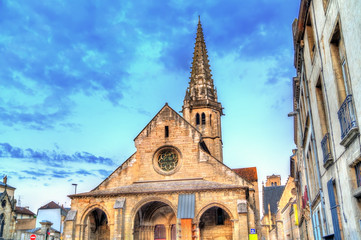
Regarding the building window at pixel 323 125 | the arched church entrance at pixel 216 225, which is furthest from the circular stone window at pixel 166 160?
the building window at pixel 323 125

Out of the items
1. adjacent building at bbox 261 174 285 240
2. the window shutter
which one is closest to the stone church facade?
the window shutter

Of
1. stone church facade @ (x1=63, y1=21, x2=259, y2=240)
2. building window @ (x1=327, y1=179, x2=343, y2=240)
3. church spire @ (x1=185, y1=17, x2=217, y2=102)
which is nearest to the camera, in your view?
building window @ (x1=327, y1=179, x2=343, y2=240)

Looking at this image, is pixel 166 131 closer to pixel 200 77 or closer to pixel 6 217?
pixel 200 77

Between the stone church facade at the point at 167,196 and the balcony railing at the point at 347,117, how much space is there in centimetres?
1507

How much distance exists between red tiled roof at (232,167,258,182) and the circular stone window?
15.0 meters

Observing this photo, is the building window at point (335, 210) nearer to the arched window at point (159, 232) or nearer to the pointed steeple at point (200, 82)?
the arched window at point (159, 232)

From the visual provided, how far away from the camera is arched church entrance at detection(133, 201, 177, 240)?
24.2 meters

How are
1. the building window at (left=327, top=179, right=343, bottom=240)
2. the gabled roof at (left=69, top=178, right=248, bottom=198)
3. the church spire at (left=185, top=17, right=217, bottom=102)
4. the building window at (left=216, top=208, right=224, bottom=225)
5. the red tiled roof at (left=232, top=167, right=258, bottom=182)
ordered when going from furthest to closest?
Result: the church spire at (left=185, top=17, right=217, bottom=102) → the red tiled roof at (left=232, top=167, right=258, bottom=182) → the building window at (left=216, top=208, right=224, bottom=225) → the gabled roof at (left=69, top=178, right=248, bottom=198) → the building window at (left=327, top=179, right=343, bottom=240)

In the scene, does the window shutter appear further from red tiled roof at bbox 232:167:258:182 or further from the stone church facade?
red tiled roof at bbox 232:167:258:182

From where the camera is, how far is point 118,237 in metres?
21.2

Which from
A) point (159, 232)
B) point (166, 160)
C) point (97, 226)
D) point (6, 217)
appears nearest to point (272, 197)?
point (159, 232)

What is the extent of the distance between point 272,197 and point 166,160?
127ft

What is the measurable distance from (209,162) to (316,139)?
1446cm

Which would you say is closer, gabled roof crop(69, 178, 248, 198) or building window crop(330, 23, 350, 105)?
building window crop(330, 23, 350, 105)
